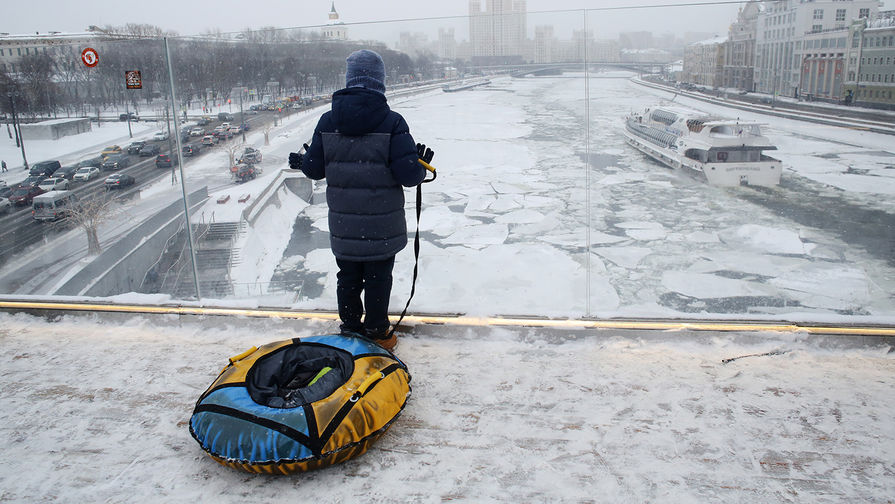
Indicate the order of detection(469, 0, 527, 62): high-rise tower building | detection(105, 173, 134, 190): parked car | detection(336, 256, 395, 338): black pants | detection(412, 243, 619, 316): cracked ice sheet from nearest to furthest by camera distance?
detection(336, 256, 395, 338): black pants
detection(412, 243, 619, 316): cracked ice sheet
detection(105, 173, 134, 190): parked car
detection(469, 0, 527, 62): high-rise tower building

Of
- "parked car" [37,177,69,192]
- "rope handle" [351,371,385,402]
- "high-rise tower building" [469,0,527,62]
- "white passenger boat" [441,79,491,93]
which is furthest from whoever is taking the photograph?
"white passenger boat" [441,79,491,93]

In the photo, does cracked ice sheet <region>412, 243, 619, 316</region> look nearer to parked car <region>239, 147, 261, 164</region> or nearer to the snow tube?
the snow tube

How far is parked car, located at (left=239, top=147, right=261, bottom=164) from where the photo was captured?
369 cm

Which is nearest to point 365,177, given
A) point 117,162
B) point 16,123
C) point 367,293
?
point 367,293

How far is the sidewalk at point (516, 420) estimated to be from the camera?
165 cm

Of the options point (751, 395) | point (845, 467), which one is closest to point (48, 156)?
point (751, 395)

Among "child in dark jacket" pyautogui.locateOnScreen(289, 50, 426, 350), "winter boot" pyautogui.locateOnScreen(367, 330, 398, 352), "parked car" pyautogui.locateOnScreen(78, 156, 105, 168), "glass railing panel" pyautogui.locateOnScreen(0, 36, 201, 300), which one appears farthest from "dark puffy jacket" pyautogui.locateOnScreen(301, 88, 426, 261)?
"parked car" pyautogui.locateOnScreen(78, 156, 105, 168)

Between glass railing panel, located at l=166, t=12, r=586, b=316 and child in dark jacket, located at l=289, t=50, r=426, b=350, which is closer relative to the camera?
child in dark jacket, located at l=289, t=50, r=426, b=350

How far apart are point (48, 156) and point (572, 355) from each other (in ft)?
10.4

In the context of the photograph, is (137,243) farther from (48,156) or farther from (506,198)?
(506,198)

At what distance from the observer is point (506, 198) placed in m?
3.64

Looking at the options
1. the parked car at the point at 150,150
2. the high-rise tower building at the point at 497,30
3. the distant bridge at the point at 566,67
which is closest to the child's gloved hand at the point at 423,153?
the distant bridge at the point at 566,67

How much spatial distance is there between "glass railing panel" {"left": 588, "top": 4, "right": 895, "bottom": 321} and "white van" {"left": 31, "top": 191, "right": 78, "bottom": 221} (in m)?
2.89

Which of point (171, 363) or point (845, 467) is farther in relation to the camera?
point (171, 363)
